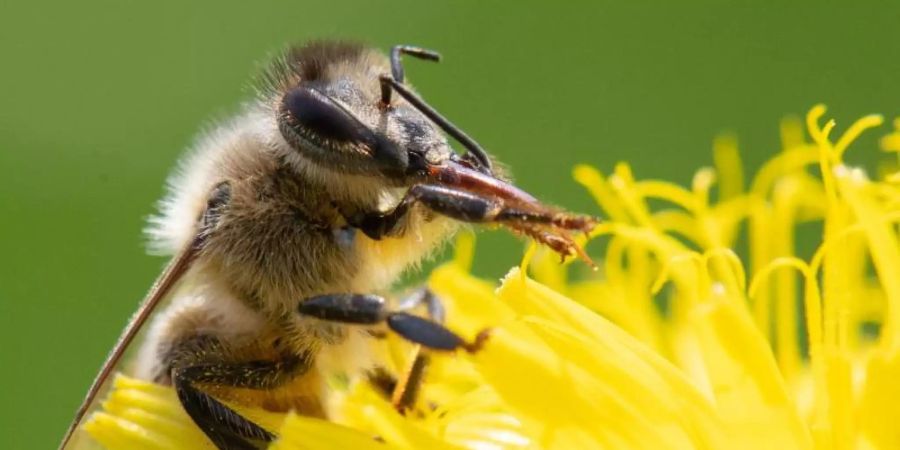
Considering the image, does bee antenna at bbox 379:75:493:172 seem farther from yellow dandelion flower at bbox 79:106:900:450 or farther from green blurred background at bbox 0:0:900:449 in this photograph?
green blurred background at bbox 0:0:900:449

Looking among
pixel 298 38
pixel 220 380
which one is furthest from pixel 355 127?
pixel 298 38

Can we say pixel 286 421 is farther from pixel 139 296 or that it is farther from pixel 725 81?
pixel 725 81

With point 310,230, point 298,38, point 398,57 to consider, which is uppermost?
point 298,38

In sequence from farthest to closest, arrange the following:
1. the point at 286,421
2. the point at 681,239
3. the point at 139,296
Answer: the point at 139,296 → the point at 681,239 → the point at 286,421

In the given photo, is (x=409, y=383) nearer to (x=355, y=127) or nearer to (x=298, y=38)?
(x=355, y=127)

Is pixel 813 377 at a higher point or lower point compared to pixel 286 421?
higher

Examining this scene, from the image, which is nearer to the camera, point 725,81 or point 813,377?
point 813,377

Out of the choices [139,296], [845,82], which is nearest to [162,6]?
[139,296]

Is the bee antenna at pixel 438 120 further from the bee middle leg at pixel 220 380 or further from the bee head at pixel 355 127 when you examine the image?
the bee middle leg at pixel 220 380
